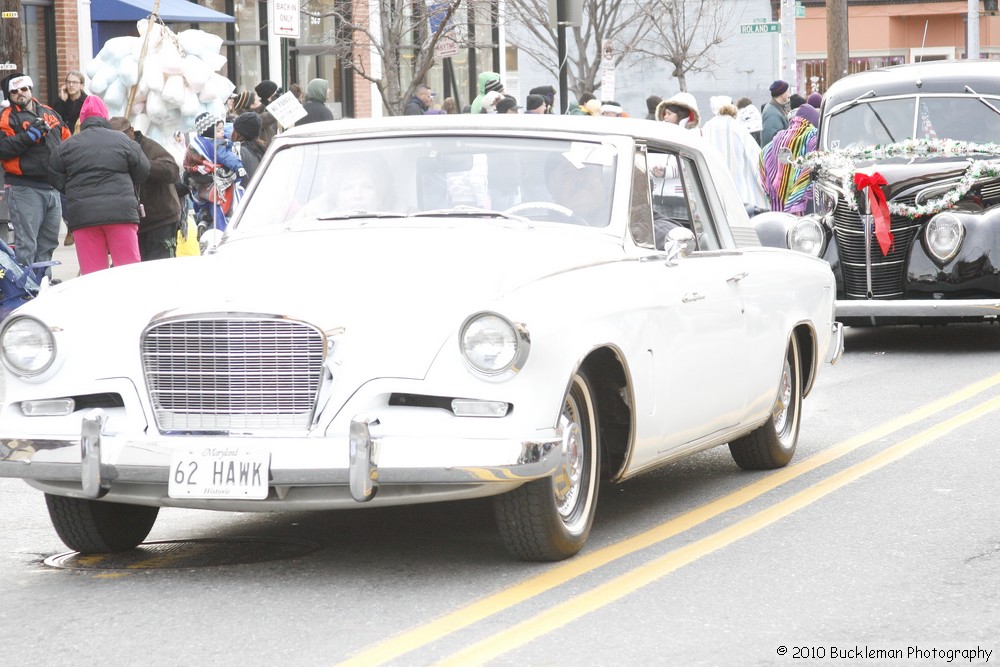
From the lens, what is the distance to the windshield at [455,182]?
22.9 ft

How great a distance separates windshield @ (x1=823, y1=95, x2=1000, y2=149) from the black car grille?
121 cm

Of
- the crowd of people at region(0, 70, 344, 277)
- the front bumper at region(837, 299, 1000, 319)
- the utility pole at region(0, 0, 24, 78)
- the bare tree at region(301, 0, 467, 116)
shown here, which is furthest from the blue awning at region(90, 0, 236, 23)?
the front bumper at region(837, 299, 1000, 319)

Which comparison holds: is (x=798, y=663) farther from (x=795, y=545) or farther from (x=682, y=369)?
(x=682, y=369)

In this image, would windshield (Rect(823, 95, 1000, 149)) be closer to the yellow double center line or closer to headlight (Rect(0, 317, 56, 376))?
the yellow double center line

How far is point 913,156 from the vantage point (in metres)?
14.1

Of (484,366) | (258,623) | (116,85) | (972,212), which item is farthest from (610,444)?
(116,85)

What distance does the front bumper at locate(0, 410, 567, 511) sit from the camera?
219 inches

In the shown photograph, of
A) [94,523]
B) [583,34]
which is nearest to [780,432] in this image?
[94,523]

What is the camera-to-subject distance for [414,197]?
703 cm

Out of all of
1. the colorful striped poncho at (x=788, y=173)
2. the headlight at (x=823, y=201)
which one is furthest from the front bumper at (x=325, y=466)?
the colorful striped poncho at (x=788, y=173)

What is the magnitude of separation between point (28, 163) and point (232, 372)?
1088cm

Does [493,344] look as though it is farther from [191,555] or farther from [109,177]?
[109,177]

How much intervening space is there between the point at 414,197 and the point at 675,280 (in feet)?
3.57

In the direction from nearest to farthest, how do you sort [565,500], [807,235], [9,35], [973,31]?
[565,500], [807,235], [9,35], [973,31]
